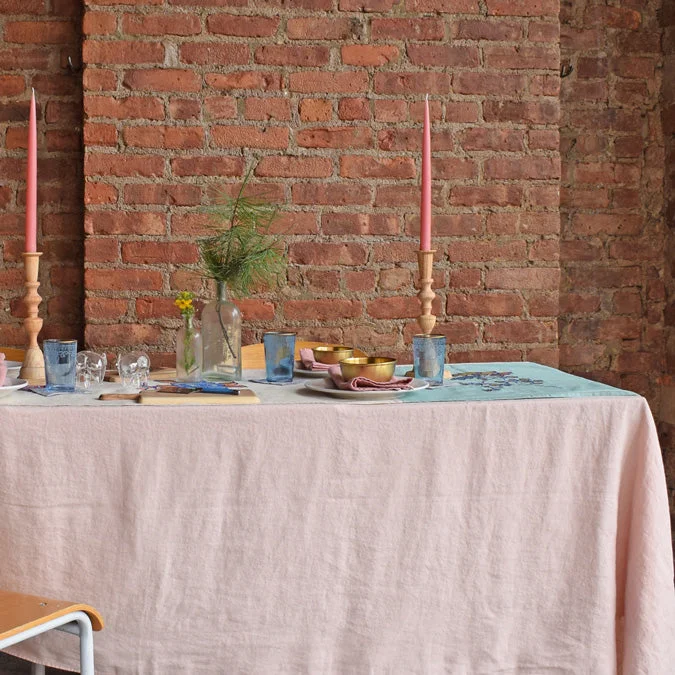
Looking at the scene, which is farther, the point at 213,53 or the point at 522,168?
the point at 522,168

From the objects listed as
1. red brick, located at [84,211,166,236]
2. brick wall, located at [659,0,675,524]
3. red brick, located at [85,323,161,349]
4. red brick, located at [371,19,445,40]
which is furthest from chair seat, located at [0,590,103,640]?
brick wall, located at [659,0,675,524]

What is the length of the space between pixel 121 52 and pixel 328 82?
55 centimetres

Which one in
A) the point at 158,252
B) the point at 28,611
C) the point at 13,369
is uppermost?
the point at 158,252

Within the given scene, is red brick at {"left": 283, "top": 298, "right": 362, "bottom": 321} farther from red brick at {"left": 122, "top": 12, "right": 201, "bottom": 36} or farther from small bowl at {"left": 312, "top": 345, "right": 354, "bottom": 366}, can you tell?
red brick at {"left": 122, "top": 12, "right": 201, "bottom": 36}

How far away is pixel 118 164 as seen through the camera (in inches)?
96.6

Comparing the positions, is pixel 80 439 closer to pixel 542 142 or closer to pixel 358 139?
pixel 358 139

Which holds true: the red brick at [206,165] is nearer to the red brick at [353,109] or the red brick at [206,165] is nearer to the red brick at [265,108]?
the red brick at [265,108]

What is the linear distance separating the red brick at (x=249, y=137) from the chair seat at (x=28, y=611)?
4.79ft

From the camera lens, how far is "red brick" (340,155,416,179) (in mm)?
2516

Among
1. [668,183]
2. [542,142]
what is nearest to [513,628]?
[542,142]

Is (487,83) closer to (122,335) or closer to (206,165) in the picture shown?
(206,165)

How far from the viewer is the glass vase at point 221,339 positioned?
179cm

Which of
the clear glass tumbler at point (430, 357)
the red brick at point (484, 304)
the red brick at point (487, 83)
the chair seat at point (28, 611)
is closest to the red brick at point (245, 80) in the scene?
the red brick at point (487, 83)

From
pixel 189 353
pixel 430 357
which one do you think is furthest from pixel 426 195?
pixel 189 353
